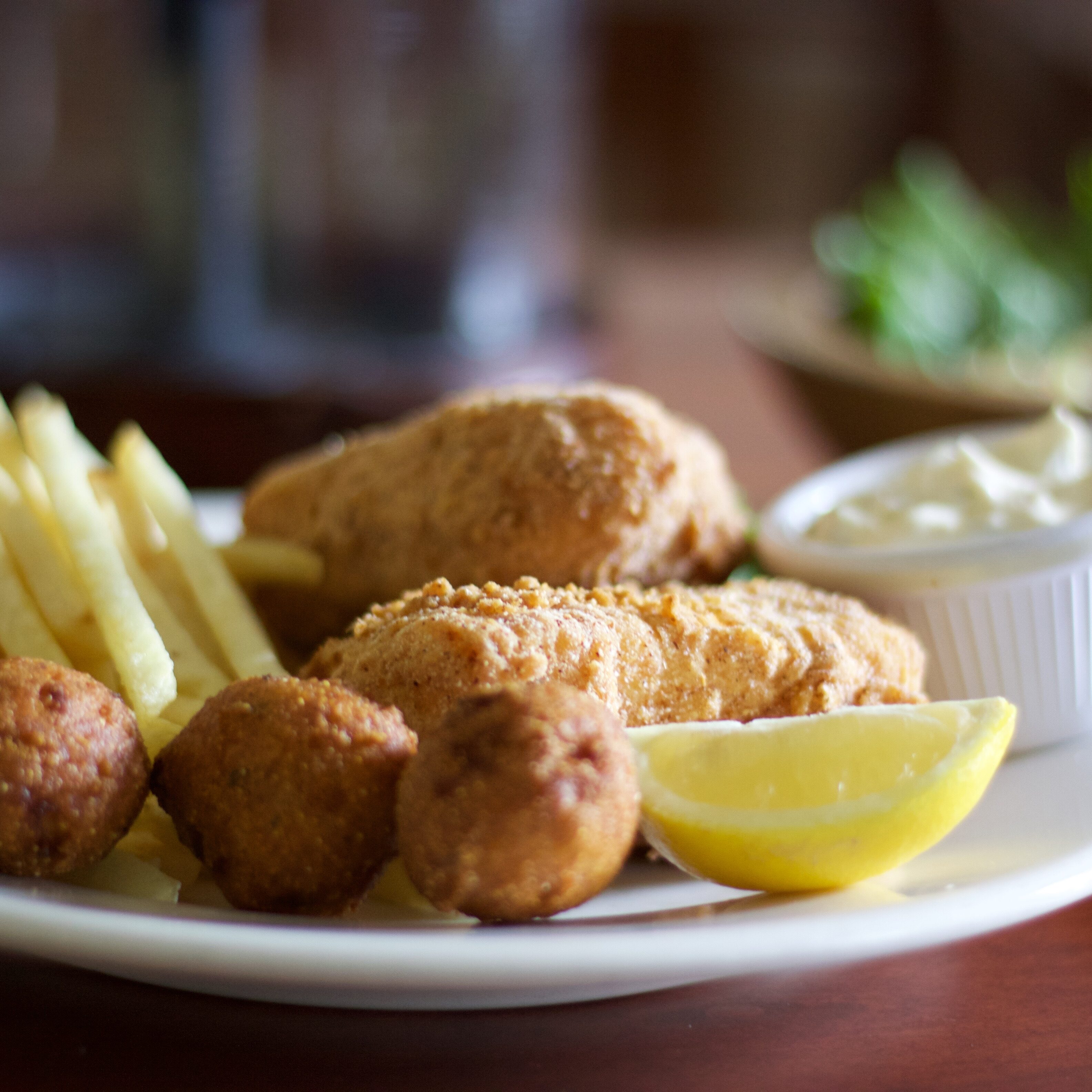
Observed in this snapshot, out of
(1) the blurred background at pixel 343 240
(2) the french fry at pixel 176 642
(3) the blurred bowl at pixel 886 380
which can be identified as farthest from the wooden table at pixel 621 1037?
(1) the blurred background at pixel 343 240

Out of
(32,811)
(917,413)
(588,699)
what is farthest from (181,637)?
(917,413)

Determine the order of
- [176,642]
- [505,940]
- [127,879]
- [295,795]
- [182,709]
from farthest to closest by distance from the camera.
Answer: [176,642]
[182,709]
[127,879]
[295,795]
[505,940]

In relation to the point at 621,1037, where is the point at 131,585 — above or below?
above

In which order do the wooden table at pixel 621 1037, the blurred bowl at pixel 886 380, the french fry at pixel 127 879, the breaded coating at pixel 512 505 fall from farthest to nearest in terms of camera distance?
the blurred bowl at pixel 886 380 → the breaded coating at pixel 512 505 → the french fry at pixel 127 879 → the wooden table at pixel 621 1037

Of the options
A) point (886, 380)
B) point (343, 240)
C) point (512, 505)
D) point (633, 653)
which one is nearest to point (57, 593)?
point (512, 505)

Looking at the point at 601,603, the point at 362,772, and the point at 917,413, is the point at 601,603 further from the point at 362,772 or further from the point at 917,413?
the point at 917,413

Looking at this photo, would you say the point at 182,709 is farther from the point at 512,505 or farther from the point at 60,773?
the point at 512,505

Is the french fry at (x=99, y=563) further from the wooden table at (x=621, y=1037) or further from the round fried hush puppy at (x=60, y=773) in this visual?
the wooden table at (x=621, y=1037)
